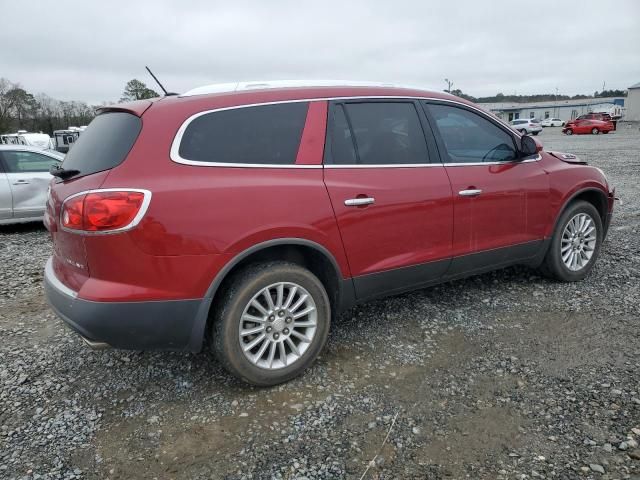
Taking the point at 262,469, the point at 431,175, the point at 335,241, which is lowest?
the point at 262,469

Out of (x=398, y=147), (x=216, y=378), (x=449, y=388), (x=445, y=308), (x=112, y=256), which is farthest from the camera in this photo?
(x=445, y=308)

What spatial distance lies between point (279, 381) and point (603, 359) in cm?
211

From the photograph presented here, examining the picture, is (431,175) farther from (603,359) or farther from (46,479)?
(46,479)

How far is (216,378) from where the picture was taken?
10.3ft

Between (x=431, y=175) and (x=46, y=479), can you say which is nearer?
(x=46, y=479)

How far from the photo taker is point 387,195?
3.24 metres

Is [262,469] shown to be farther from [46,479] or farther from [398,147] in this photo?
[398,147]

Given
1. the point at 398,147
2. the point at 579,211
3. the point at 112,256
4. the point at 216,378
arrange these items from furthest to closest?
the point at 579,211 < the point at 398,147 < the point at 216,378 < the point at 112,256

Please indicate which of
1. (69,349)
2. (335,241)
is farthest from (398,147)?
(69,349)

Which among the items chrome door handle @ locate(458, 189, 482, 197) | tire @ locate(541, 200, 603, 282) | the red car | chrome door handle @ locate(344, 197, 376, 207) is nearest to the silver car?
chrome door handle @ locate(344, 197, 376, 207)

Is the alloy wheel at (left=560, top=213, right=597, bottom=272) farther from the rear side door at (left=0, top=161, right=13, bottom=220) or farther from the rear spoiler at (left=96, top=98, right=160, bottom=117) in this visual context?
the rear side door at (left=0, top=161, right=13, bottom=220)

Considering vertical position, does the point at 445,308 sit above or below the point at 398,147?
below

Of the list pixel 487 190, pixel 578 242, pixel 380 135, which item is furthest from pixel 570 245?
pixel 380 135

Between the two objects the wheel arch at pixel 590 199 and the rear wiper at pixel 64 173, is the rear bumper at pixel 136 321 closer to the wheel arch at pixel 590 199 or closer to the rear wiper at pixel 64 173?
the rear wiper at pixel 64 173
